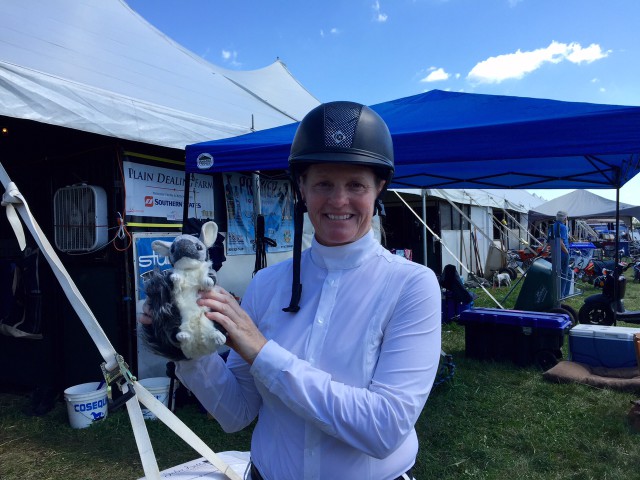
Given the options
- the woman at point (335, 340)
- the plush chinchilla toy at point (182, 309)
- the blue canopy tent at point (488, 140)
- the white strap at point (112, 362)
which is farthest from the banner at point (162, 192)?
the plush chinchilla toy at point (182, 309)

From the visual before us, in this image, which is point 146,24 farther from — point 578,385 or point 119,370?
point 578,385

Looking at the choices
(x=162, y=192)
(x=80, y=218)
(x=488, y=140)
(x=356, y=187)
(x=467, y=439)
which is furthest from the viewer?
(x=162, y=192)

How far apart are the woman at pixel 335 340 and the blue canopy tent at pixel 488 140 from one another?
8.27 feet

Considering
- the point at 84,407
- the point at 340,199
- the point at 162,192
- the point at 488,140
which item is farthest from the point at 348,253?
the point at 162,192

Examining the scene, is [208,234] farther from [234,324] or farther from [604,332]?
[604,332]

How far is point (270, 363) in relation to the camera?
1025 millimetres

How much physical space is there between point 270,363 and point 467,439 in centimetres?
340

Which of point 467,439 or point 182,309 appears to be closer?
point 182,309

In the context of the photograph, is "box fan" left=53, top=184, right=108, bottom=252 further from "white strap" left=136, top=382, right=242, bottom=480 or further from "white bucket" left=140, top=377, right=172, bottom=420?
"white strap" left=136, top=382, right=242, bottom=480

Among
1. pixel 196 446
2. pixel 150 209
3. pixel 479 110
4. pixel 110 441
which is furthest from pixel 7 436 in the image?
pixel 479 110

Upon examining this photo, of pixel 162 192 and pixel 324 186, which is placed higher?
pixel 162 192

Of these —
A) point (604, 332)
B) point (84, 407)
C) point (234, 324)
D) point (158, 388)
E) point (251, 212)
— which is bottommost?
point (84, 407)

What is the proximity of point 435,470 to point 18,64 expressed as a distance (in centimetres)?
438

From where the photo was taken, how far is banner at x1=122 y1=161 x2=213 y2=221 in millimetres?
4531
